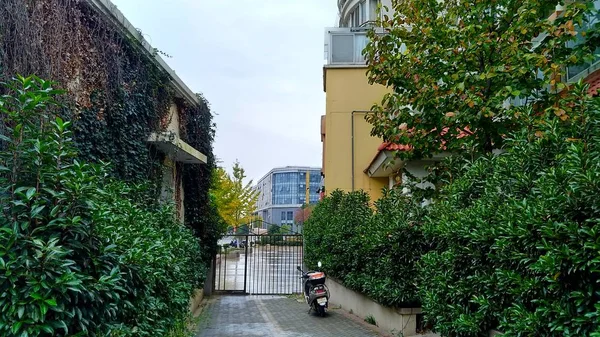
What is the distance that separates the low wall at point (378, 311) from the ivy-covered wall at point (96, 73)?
479cm

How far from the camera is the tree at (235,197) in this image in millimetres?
24266

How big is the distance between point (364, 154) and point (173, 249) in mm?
11102

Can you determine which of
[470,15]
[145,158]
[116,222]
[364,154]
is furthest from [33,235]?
[364,154]

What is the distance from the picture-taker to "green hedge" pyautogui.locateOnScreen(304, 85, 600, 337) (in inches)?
105

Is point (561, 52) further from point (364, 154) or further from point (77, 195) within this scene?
point (364, 154)

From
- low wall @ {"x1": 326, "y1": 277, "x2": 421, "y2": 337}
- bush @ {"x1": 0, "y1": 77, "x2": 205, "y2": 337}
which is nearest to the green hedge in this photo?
low wall @ {"x1": 326, "y1": 277, "x2": 421, "y2": 337}

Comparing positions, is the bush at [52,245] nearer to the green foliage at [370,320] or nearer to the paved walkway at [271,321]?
the paved walkway at [271,321]

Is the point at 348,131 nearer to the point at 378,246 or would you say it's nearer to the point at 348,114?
the point at 348,114

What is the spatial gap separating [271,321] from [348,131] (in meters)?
8.21

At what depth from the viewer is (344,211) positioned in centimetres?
1060

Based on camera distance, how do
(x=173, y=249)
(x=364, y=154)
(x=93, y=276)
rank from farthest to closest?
(x=364, y=154) < (x=173, y=249) < (x=93, y=276)

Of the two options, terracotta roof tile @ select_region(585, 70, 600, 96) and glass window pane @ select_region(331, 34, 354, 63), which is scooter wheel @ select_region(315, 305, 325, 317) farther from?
glass window pane @ select_region(331, 34, 354, 63)

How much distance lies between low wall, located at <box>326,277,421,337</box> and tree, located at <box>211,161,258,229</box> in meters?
12.1

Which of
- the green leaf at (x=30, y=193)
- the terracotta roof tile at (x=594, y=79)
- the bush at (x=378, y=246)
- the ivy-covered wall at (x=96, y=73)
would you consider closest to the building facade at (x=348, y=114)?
the bush at (x=378, y=246)
